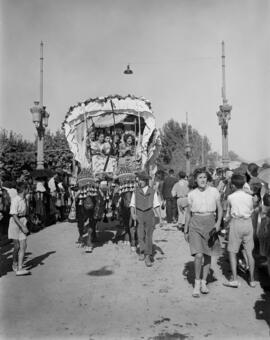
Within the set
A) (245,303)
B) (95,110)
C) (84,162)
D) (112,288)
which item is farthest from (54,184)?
(245,303)

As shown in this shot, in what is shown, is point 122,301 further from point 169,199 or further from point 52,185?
point 52,185

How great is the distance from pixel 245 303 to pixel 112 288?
204 cm

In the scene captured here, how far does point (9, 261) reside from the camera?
320 inches

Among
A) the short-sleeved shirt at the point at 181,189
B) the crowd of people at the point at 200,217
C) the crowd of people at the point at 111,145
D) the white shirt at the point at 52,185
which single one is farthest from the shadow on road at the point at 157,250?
the white shirt at the point at 52,185

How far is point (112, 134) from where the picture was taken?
1304 cm

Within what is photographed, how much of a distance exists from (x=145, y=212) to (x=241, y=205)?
7.05 ft

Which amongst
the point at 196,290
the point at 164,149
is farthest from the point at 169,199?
the point at 164,149

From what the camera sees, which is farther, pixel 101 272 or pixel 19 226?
pixel 101 272

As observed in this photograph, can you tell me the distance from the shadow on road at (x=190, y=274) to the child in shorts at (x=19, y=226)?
9.27ft

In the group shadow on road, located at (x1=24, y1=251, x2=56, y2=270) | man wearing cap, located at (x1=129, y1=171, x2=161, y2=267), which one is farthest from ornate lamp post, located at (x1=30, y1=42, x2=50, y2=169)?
man wearing cap, located at (x1=129, y1=171, x2=161, y2=267)

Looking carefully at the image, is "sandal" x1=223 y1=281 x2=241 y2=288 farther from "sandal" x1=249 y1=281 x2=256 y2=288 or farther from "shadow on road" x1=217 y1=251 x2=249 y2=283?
"shadow on road" x1=217 y1=251 x2=249 y2=283

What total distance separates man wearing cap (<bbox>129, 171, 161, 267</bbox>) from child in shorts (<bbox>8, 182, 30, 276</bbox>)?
218 cm

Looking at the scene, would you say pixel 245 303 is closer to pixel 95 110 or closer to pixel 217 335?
pixel 217 335

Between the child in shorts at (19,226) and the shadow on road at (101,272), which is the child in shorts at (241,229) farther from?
the child in shorts at (19,226)
